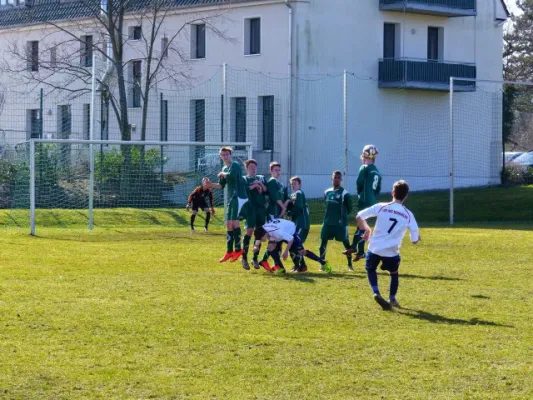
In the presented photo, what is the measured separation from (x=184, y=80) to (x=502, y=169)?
12.3 metres

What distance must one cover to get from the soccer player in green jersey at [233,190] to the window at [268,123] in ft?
53.7

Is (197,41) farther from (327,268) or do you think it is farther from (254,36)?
(327,268)

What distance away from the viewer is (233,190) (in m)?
16.8

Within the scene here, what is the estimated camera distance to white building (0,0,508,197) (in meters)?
33.4

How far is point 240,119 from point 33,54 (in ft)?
42.1

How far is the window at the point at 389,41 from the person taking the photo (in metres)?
42.5

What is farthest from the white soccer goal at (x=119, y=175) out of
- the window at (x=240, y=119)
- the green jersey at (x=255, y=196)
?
the green jersey at (x=255, y=196)

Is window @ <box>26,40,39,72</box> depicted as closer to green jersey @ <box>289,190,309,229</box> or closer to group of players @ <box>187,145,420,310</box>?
group of players @ <box>187,145,420,310</box>

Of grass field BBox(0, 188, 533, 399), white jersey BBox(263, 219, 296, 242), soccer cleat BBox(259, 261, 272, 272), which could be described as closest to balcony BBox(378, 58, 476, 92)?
grass field BBox(0, 188, 533, 399)

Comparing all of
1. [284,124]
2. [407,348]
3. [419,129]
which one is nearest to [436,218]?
[284,124]

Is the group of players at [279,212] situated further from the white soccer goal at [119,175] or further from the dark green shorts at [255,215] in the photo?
the white soccer goal at [119,175]

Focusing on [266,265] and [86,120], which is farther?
[86,120]

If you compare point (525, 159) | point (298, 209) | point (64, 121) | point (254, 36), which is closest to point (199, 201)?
point (298, 209)

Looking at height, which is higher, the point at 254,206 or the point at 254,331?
the point at 254,206
